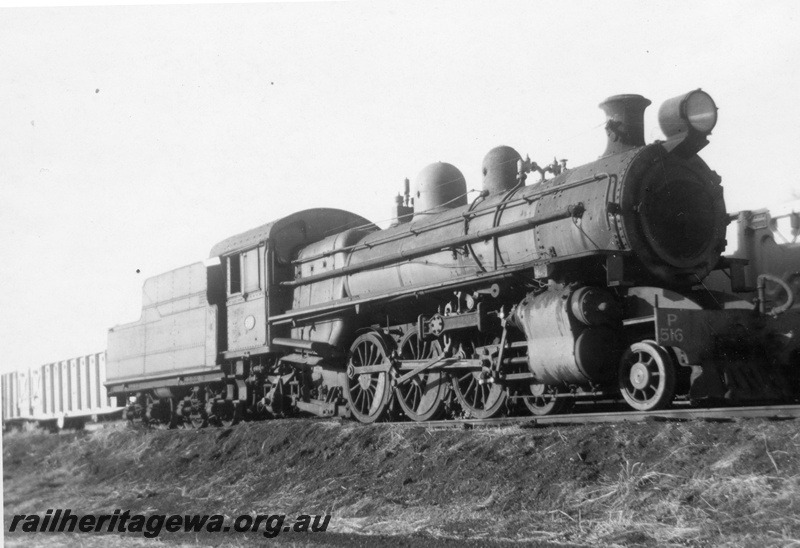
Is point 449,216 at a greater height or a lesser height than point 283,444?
greater

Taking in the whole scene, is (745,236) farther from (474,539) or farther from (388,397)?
(474,539)

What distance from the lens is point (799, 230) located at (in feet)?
36.1

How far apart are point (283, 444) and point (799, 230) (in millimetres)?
7791

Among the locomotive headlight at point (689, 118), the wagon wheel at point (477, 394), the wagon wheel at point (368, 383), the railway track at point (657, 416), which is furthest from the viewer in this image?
the wagon wheel at point (368, 383)

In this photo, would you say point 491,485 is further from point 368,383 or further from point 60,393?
point 60,393

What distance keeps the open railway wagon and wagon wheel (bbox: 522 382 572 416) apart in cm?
1408

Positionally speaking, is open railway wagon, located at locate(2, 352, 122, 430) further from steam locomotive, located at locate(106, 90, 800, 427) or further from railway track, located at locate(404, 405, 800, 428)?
railway track, located at locate(404, 405, 800, 428)

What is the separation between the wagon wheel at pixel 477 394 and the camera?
33.0 ft

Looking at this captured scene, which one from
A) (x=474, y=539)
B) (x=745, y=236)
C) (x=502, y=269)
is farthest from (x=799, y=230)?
(x=474, y=539)

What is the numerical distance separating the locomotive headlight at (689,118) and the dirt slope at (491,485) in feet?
11.7

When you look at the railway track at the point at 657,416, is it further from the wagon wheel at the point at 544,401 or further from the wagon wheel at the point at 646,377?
the wagon wheel at the point at 544,401

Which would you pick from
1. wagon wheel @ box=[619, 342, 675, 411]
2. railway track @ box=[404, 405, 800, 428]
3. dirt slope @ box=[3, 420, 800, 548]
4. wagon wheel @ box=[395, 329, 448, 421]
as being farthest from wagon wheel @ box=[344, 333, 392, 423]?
wagon wheel @ box=[619, 342, 675, 411]

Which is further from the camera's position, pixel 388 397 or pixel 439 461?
pixel 388 397

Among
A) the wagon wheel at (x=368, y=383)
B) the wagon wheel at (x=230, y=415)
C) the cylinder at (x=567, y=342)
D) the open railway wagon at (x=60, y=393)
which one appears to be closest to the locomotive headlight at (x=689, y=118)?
the cylinder at (x=567, y=342)
